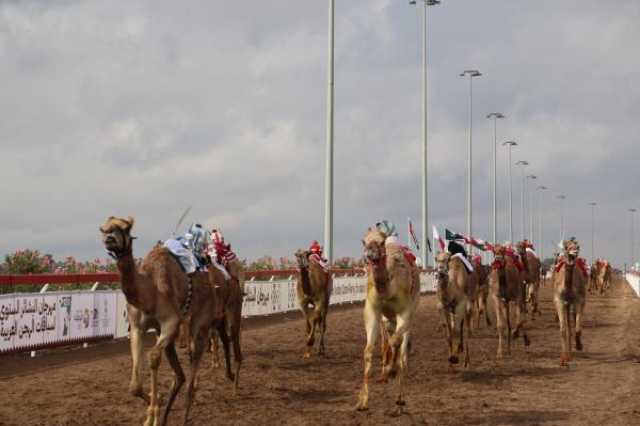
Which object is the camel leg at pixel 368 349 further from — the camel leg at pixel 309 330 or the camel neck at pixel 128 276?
the camel leg at pixel 309 330

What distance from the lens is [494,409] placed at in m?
12.5

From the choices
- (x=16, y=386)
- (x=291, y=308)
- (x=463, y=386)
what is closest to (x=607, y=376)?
(x=463, y=386)

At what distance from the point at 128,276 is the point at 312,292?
10.1 m

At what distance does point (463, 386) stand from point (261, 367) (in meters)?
4.17

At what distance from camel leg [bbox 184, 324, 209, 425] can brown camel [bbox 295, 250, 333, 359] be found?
741 centimetres

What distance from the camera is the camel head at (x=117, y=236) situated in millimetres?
9406

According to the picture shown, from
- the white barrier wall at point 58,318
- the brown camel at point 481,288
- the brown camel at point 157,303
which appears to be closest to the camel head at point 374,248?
the brown camel at point 157,303

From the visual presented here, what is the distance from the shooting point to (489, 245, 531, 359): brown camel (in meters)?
19.6

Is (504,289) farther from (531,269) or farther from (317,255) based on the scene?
(531,269)

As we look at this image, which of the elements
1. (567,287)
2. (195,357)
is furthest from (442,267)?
(195,357)

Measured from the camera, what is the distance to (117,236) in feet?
31.0

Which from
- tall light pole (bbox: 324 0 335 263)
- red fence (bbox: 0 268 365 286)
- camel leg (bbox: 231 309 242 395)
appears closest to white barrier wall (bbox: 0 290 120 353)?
red fence (bbox: 0 268 365 286)

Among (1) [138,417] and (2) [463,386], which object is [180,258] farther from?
(2) [463,386]

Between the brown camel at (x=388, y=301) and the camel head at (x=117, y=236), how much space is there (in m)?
3.27
